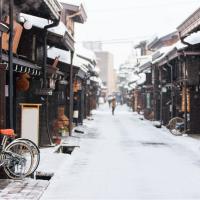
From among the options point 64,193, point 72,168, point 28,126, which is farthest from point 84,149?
point 64,193

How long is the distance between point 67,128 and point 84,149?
6064mm

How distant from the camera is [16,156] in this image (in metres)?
10.8

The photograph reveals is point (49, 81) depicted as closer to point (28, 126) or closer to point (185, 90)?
point (28, 126)

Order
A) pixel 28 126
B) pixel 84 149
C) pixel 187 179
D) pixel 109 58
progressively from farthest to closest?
pixel 109 58, pixel 84 149, pixel 28 126, pixel 187 179

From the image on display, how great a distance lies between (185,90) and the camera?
2644 centimetres

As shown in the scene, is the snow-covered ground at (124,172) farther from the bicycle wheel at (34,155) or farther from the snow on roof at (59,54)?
the snow on roof at (59,54)

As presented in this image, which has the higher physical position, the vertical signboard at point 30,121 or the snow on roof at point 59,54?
the snow on roof at point 59,54

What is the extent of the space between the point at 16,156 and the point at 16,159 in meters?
0.06

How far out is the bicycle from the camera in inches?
422

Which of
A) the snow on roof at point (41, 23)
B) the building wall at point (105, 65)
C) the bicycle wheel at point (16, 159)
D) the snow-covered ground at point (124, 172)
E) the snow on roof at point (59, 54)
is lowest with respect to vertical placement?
the snow-covered ground at point (124, 172)

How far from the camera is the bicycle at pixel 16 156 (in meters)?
10.7

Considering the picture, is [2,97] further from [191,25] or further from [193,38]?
[193,38]

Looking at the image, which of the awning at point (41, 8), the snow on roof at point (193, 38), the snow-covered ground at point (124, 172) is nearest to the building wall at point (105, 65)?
the snow on roof at point (193, 38)

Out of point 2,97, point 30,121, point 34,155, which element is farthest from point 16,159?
point 30,121
